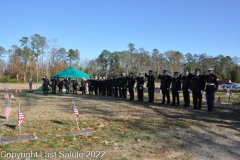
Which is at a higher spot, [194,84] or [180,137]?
[194,84]

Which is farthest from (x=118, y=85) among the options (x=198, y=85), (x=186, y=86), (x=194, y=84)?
(x=198, y=85)

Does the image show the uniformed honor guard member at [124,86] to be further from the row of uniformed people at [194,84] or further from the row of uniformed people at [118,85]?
the row of uniformed people at [194,84]

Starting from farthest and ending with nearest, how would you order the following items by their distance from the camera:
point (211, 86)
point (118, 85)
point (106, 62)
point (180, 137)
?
point (106, 62) → point (118, 85) → point (211, 86) → point (180, 137)

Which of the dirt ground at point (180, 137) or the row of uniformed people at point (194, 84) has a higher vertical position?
the row of uniformed people at point (194, 84)

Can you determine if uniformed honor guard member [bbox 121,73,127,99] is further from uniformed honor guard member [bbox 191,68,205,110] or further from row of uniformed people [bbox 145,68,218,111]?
uniformed honor guard member [bbox 191,68,205,110]

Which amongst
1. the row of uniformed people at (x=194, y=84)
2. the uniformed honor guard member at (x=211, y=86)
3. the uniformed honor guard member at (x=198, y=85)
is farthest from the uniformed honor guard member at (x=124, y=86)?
the uniformed honor guard member at (x=211, y=86)

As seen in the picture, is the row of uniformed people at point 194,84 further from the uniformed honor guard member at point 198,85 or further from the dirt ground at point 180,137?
the dirt ground at point 180,137

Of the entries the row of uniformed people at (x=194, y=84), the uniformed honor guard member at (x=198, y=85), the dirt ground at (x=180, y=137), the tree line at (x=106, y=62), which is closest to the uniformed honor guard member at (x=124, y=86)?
the row of uniformed people at (x=194, y=84)

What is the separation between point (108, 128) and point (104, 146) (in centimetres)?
176

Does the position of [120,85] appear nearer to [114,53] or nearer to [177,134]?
[177,134]

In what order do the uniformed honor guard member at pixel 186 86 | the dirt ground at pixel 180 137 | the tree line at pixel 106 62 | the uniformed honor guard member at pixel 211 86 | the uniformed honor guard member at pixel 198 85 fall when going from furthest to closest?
1. the tree line at pixel 106 62
2. the uniformed honor guard member at pixel 186 86
3. the uniformed honor guard member at pixel 198 85
4. the uniformed honor guard member at pixel 211 86
5. the dirt ground at pixel 180 137

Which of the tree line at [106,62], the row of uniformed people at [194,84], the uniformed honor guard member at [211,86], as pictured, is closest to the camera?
the uniformed honor guard member at [211,86]

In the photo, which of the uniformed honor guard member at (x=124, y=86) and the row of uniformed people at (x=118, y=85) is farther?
the uniformed honor guard member at (x=124, y=86)

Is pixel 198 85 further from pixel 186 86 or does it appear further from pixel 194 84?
pixel 186 86
